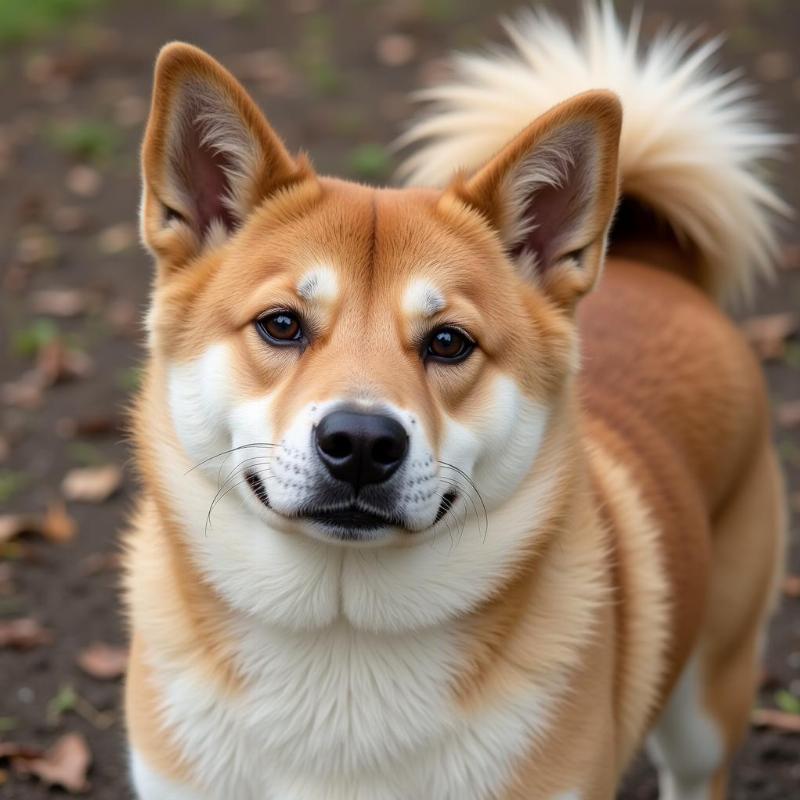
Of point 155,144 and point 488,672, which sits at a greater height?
point 155,144

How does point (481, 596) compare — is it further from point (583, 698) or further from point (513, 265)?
point (513, 265)

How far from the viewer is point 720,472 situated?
10.9ft

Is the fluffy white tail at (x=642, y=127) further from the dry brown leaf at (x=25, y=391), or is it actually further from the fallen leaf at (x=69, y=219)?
the fallen leaf at (x=69, y=219)

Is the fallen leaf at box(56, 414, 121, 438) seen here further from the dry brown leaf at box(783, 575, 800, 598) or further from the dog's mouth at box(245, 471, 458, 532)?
the dog's mouth at box(245, 471, 458, 532)

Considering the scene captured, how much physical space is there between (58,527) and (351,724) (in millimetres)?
2376

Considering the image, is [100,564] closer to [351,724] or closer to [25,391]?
[25,391]

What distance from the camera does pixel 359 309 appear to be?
2480mm

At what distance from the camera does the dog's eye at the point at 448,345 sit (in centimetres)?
251

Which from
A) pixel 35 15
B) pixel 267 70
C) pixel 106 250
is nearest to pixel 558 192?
pixel 106 250

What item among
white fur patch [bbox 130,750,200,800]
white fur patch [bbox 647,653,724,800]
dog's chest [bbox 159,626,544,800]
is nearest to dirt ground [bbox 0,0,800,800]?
white fur patch [bbox 647,653,724,800]

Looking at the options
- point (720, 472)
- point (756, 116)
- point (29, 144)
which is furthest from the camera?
point (29, 144)

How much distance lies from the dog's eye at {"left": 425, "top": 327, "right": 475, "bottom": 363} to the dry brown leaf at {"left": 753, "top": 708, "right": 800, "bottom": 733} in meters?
2.02

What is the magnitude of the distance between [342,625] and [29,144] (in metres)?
6.40

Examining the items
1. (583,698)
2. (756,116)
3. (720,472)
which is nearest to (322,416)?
(583,698)
